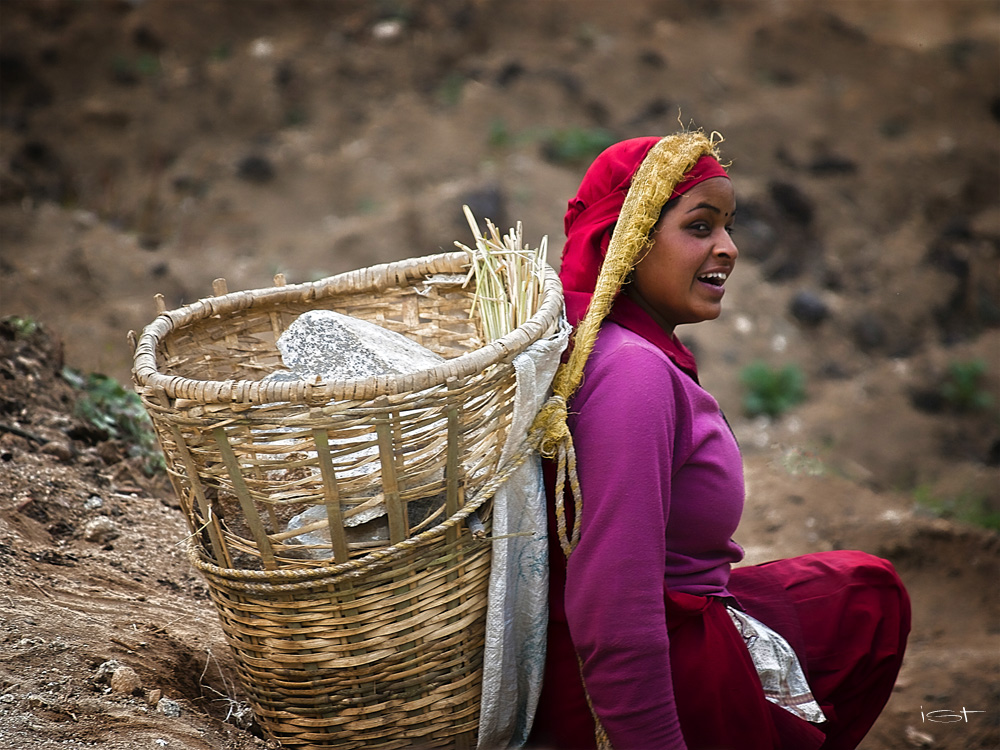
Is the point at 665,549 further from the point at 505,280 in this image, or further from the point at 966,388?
the point at 966,388

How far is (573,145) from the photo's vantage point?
8.29 meters

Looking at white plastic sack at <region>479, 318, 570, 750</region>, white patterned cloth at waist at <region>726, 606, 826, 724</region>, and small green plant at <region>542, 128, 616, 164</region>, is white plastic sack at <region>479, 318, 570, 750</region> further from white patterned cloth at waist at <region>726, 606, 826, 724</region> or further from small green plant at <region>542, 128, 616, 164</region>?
small green plant at <region>542, 128, 616, 164</region>

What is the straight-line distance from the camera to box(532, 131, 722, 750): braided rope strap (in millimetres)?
1673

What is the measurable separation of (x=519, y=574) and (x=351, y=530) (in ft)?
1.13

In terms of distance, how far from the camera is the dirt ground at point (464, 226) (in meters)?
2.27

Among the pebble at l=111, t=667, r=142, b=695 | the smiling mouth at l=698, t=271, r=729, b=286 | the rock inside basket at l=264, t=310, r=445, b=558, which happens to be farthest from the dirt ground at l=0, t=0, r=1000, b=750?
the smiling mouth at l=698, t=271, r=729, b=286

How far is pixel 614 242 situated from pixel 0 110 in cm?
904

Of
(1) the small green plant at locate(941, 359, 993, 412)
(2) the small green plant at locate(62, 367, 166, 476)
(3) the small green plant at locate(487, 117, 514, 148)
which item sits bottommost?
(1) the small green plant at locate(941, 359, 993, 412)

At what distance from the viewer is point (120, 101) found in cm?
916

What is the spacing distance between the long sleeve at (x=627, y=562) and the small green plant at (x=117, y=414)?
177 cm

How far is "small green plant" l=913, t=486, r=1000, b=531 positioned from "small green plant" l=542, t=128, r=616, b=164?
14.9 ft

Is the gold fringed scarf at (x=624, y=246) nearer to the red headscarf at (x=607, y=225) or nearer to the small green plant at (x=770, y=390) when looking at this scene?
the red headscarf at (x=607, y=225)

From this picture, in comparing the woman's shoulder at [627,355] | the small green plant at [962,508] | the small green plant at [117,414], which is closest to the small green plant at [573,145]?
the small green plant at [962,508]

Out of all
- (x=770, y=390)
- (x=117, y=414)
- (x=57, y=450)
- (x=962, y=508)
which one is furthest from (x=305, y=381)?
(x=770, y=390)
